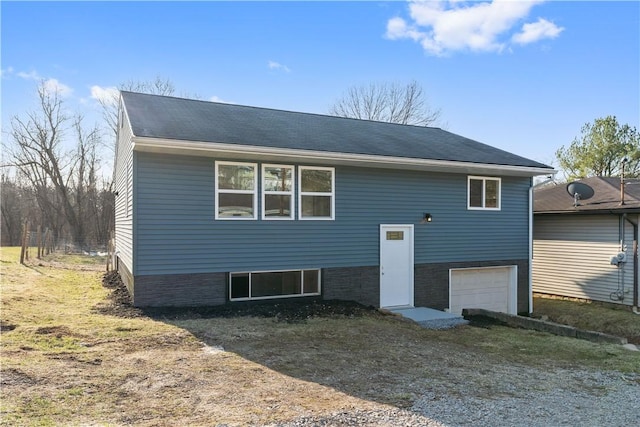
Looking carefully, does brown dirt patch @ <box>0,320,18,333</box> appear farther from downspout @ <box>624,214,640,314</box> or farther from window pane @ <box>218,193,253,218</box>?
downspout @ <box>624,214,640,314</box>

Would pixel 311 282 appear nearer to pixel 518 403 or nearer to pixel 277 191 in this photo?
pixel 277 191

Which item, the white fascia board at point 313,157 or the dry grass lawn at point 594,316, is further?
the dry grass lawn at point 594,316

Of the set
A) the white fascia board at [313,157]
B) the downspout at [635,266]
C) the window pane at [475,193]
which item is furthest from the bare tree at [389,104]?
the white fascia board at [313,157]

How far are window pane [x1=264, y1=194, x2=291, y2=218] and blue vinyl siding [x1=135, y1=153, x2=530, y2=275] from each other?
8.6 inches

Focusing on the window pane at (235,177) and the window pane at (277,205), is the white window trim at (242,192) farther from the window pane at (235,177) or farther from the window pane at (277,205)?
the window pane at (277,205)

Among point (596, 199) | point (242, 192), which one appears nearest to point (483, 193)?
point (596, 199)

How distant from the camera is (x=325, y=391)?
486cm

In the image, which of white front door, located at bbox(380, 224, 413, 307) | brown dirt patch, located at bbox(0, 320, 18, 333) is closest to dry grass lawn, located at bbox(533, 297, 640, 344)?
white front door, located at bbox(380, 224, 413, 307)

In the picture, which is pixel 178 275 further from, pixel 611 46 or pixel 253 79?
pixel 611 46

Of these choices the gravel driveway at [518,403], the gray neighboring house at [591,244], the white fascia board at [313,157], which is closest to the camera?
the gravel driveway at [518,403]

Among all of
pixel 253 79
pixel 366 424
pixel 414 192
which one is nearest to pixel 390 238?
pixel 414 192

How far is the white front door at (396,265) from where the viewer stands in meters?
10.9

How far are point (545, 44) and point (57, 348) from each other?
16.9m

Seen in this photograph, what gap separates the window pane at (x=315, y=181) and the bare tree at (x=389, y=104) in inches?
946
